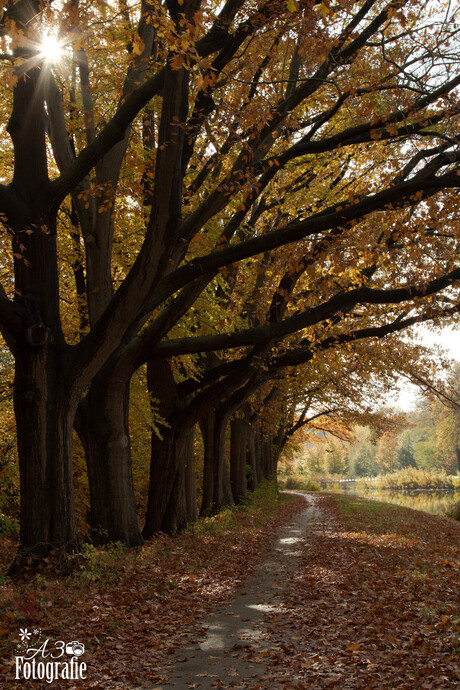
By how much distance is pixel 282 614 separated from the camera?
23.2 feet

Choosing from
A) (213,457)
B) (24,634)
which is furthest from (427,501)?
(24,634)

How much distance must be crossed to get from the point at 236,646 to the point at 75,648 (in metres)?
1.61

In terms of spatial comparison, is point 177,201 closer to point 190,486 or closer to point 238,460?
point 190,486

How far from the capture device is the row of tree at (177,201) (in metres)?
7.71

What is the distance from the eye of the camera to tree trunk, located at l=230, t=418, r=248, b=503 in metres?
24.4

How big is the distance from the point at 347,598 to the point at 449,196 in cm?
673

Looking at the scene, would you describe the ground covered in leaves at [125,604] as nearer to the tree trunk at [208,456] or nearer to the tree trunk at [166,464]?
the tree trunk at [166,464]

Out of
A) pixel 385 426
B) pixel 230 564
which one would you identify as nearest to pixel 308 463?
pixel 385 426

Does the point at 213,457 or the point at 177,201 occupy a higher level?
the point at 177,201

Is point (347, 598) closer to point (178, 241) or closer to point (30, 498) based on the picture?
point (30, 498)

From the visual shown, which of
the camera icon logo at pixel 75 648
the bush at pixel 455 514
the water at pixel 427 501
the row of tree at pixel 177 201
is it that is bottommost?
the water at pixel 427 501

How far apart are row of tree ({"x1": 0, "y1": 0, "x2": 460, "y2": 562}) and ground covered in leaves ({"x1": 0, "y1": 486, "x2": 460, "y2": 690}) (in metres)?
1.27
